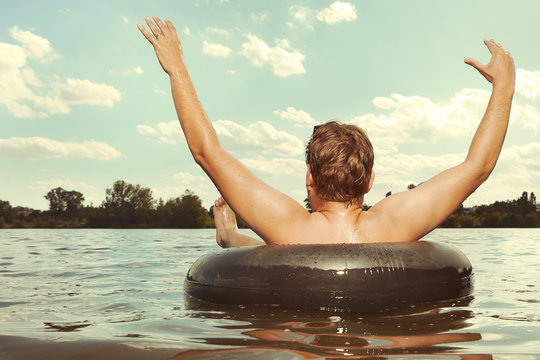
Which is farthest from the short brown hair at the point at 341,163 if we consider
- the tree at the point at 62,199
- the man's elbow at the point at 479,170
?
the tree at the point at 62,199

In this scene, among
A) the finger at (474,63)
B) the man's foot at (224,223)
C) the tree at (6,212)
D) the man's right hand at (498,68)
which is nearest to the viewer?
the man's right hand at (498,68)

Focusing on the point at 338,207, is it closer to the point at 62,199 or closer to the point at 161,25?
the point at 161,25

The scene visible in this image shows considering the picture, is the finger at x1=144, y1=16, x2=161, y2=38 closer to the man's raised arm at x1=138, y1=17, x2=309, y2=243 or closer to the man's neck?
the man's raised arm at x1=138, y1=17, x2=309, y2=243

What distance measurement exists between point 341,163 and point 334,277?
82cm

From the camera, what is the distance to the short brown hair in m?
3.79

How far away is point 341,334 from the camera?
290 cm

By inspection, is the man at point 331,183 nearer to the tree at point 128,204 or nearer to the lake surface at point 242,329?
the lake surface at point 242,329

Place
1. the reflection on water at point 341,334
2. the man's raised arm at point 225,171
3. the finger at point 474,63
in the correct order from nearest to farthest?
1. the reflection on water at point 341,334
2. the man's raised arm at point 225,171
3. the finger at point 474,63

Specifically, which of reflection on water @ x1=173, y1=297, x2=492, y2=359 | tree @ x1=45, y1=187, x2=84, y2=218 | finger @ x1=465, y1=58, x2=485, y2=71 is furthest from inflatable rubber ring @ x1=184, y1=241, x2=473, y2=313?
tree @ x1=45, y1=187, x2=84, y2=218

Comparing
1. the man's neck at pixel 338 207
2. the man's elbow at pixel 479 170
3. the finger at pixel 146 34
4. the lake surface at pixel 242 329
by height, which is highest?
the finger at pixel 146 34

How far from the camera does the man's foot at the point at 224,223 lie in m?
6.53

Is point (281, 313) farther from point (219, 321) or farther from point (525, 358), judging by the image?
point (525, 358)

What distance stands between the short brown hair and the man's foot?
9.22 ft

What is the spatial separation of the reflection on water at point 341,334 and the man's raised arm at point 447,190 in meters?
0.65
